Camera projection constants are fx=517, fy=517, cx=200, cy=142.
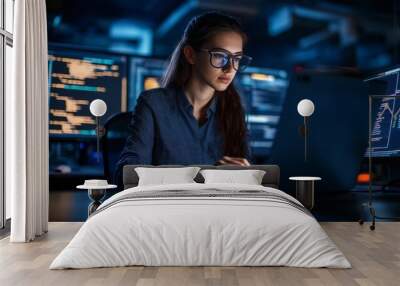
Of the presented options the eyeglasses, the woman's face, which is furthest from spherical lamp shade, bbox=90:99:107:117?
the eyeglasses

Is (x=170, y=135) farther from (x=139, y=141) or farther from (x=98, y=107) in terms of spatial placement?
(x=98, y=107)

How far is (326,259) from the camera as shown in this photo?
3967mm

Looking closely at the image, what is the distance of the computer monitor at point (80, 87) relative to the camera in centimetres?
667

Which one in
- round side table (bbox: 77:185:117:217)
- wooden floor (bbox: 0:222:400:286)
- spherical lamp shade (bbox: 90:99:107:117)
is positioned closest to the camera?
wooden floor (bbox: 0:222:400:286)

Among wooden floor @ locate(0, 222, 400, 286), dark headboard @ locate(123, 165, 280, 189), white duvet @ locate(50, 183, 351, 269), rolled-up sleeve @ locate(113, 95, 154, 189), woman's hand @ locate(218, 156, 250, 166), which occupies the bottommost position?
wooden floor @ locate(0, 222, 400, 286)

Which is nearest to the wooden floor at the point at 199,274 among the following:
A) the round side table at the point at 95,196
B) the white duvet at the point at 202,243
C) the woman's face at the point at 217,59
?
the white duvet at the point at 202,243

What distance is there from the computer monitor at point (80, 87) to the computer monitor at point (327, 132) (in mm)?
2205

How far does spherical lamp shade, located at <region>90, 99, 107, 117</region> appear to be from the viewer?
21.2 feet

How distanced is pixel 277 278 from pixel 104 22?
4344 mm

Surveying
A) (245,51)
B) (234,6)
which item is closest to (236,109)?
(245,51)

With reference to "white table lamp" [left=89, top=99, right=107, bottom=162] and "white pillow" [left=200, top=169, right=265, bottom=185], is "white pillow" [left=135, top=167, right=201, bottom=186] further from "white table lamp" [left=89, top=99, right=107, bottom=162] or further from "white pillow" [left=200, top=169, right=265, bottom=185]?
"white table lamp" [left=89, top=99, right=107, bottom=162]

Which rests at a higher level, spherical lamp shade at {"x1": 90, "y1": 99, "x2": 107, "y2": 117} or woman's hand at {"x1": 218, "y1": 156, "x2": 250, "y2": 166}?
spherical lamp shade at {"x1": 90, "y1": 99, "x2": 107, "y2": 117}

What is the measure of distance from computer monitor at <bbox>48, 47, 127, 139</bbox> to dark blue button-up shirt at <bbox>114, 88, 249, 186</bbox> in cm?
41

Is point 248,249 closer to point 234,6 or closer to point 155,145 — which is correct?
point 155,145
